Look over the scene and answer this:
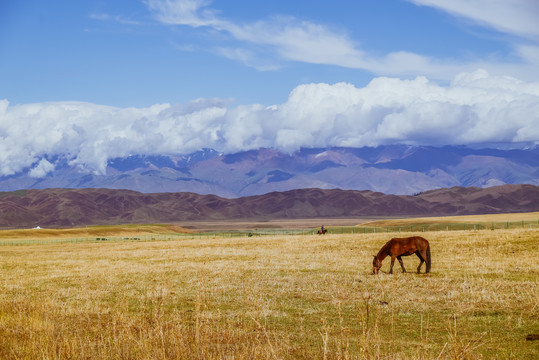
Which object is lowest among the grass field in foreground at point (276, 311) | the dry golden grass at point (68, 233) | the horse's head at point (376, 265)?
the dry golden grass at point (68, 233)

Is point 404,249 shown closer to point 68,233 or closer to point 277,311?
point 277,311

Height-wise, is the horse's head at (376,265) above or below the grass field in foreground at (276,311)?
above

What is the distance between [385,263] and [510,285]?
11.6 m

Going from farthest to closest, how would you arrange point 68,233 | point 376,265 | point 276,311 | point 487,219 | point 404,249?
point 68,233
point 487,219
point 404,249
point 376,265
point 276,311


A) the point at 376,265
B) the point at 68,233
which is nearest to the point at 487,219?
the point at 68,233

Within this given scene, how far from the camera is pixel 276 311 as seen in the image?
56.5ft

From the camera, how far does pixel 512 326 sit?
14.9 meters

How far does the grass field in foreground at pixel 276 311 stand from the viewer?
1195 centimetres

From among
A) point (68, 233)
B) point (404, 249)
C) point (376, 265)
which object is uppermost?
point (404, 249)

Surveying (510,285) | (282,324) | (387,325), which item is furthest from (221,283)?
(510,285)

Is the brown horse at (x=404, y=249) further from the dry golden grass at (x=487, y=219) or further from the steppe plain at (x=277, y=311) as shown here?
the dry golden grass at (x=487, y=219)

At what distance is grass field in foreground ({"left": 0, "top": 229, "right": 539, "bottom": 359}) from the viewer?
39.2 ft

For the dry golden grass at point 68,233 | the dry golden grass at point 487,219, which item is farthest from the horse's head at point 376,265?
the dry golden grass at point 68,233

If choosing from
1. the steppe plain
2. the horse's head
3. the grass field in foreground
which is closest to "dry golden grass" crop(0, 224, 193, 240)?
the steppe plain
